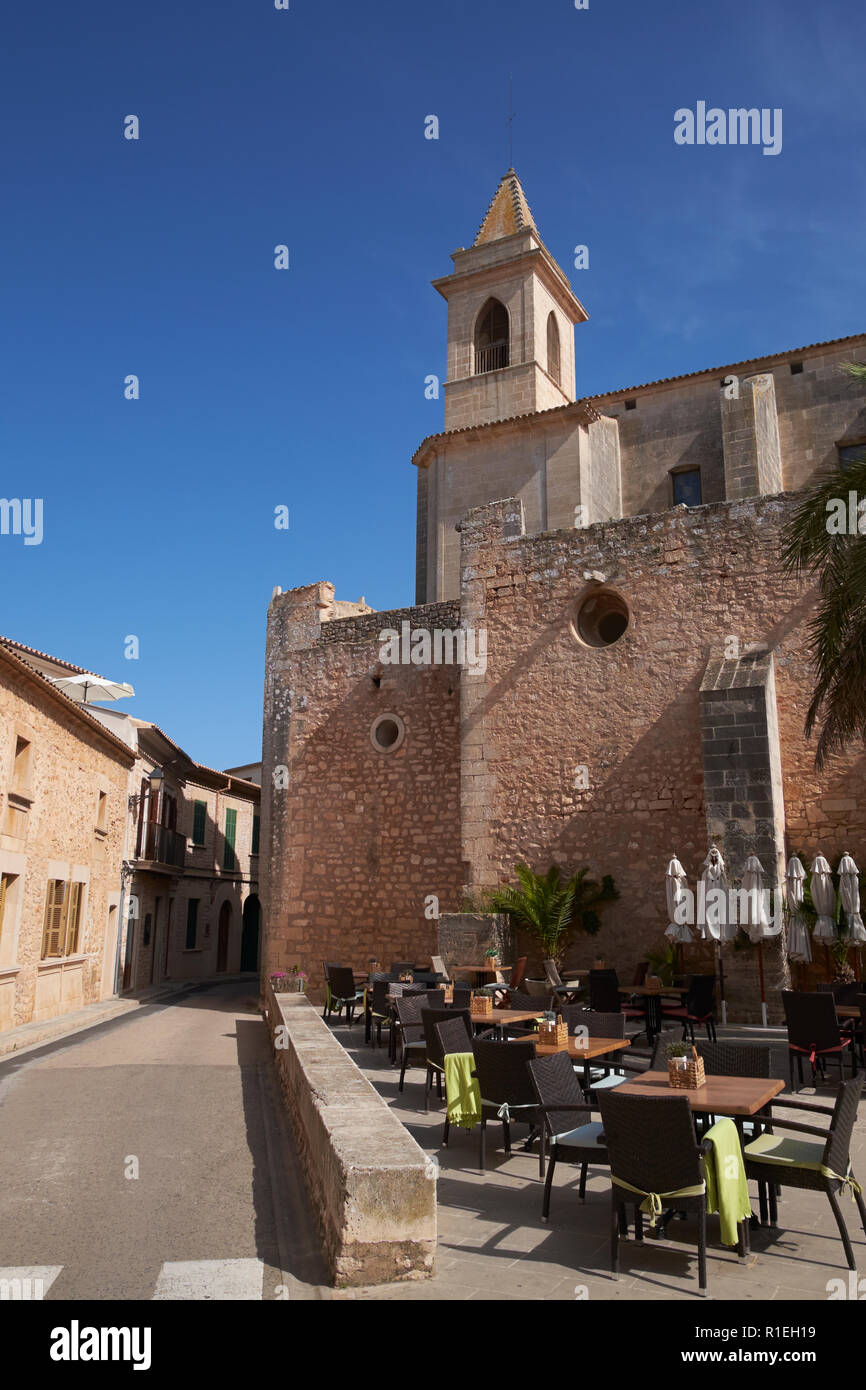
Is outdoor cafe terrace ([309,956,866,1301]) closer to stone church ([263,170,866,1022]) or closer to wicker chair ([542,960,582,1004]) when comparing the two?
wicker chair ([542,960,582,1004])

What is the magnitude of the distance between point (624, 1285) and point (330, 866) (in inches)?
524

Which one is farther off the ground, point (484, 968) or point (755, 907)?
point (755, 907)

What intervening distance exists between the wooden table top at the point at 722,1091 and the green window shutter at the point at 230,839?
2817 centimetres

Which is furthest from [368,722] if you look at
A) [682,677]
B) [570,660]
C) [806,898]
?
[806,898]

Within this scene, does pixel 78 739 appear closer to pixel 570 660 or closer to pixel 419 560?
pixel 570 660

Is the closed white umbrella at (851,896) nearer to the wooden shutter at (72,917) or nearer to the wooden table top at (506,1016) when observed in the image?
the wooden table top at (506,1016)

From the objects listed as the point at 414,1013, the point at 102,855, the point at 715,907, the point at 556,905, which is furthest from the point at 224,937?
the point at 414,1013

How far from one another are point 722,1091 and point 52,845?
12560 mm

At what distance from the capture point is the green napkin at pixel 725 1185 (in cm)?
409

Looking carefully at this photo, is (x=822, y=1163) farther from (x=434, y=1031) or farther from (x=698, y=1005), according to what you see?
(x=698, y=1005)

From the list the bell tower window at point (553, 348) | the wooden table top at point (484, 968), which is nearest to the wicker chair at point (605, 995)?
the wooden table top at point (484, 968)

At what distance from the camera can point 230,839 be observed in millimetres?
32844

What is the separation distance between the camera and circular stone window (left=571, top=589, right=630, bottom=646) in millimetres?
14273

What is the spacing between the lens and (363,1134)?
4586 mm
